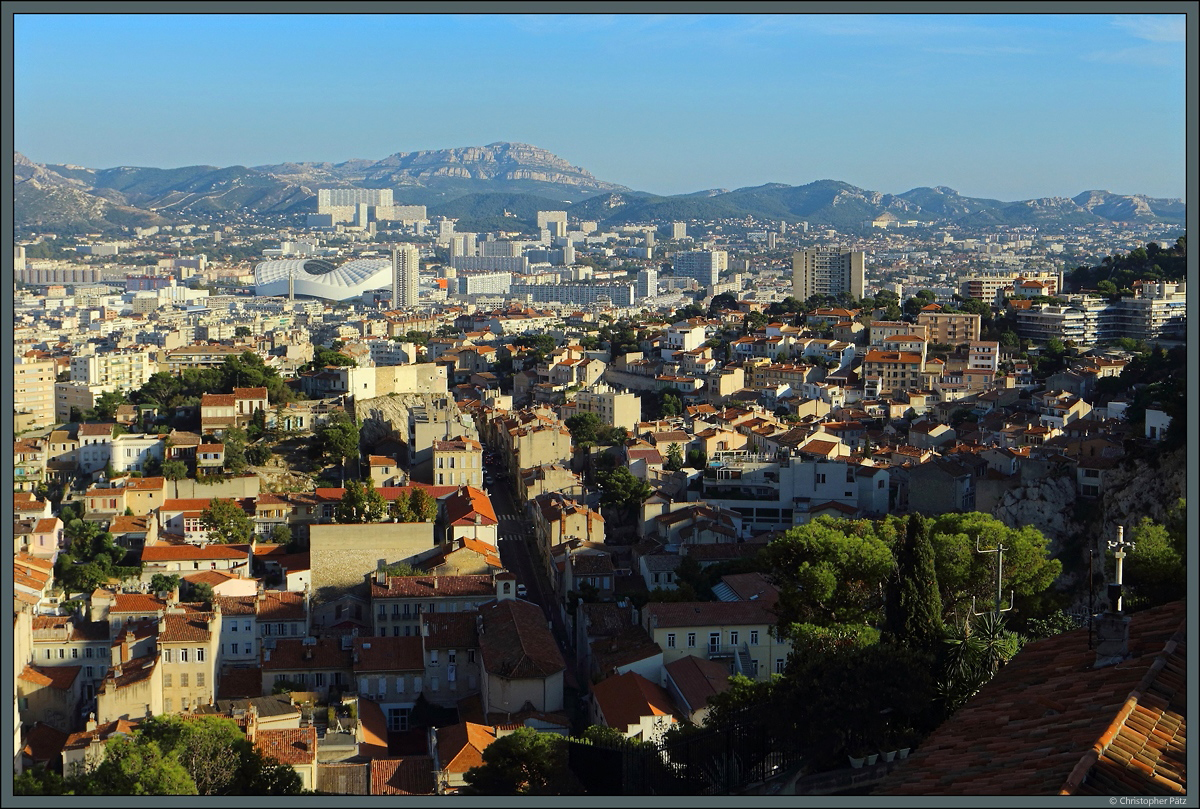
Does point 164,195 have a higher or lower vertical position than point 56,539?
higher

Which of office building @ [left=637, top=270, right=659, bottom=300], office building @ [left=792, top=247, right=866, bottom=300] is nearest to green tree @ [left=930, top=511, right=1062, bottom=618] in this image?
office building @ [left=792, top=247, right=866, bottom=300]

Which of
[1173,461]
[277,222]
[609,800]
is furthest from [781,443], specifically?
[277,222]

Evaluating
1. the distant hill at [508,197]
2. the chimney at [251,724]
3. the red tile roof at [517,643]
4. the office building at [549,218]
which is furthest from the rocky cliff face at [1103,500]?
the office building at [549,218]

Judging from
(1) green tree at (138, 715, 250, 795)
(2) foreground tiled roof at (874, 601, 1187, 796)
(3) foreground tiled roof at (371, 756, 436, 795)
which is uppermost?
(2) foreground tiled roof at (874, 601, 1187, 796)

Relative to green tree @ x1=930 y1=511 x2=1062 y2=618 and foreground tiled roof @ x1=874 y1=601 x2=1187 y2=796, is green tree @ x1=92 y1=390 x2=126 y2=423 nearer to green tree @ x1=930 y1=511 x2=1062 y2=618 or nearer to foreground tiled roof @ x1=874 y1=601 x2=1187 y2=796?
green tree @ x1=930 y1=511 x2=1062 y2=618

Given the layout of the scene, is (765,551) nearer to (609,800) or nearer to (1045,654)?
(1045,654)
